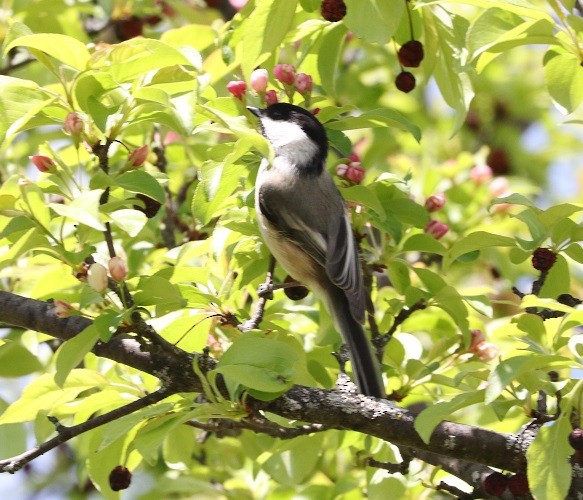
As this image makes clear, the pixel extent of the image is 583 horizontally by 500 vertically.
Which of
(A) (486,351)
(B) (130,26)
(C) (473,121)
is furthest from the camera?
(C) (473,121)

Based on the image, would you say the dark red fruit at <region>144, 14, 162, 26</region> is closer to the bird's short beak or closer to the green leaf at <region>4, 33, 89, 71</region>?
the bird's short beak

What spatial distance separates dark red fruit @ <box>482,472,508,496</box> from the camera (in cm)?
205

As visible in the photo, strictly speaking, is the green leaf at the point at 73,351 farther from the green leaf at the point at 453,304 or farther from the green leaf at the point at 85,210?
the green leaf at the point at 453,304

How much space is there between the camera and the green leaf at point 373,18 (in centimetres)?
201

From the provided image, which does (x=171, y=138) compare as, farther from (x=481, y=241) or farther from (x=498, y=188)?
(x=481, y=241)

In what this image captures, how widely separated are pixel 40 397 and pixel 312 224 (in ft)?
3.11

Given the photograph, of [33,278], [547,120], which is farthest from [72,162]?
[547,120]

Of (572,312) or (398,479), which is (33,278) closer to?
(398,479)

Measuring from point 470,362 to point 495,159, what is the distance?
3041mm

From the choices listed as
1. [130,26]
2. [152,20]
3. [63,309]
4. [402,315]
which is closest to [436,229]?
[402,315]

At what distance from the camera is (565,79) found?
210cm

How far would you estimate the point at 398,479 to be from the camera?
7.89 ft

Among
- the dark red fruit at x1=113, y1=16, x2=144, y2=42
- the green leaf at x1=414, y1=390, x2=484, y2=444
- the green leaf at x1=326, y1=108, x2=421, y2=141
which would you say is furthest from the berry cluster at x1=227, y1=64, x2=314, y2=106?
the dark red fruit at x1=113, y1=16, x2=144, y2=42

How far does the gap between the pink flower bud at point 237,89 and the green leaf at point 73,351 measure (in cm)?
68
